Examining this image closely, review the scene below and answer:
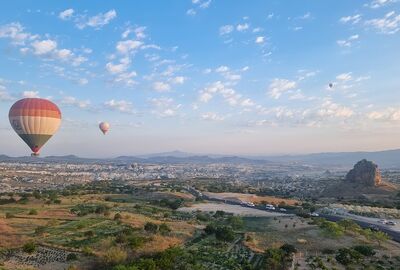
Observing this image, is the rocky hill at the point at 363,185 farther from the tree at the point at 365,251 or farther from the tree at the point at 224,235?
the tree at the point at 224,235

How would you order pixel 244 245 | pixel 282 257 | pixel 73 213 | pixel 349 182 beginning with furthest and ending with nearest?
1. pixel 349 182
2. pixel 73 213
3. pixel 244 245
4. pixel 282 257

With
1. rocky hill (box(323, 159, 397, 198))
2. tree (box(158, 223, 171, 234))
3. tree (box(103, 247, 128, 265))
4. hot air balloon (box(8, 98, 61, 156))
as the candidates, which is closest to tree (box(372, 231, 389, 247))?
tree (box(158, 223, 171, 234))

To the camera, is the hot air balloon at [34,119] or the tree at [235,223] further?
the hot air balloon at [34,119]

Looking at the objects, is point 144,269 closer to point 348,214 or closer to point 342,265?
point 342,265

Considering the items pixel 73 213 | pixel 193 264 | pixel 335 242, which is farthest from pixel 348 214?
pixel 193 264

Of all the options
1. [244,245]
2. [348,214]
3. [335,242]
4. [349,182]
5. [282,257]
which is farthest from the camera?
[349,182]

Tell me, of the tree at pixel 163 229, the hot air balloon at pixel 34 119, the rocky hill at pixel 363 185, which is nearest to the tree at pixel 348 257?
the tree at pixel 163 229
